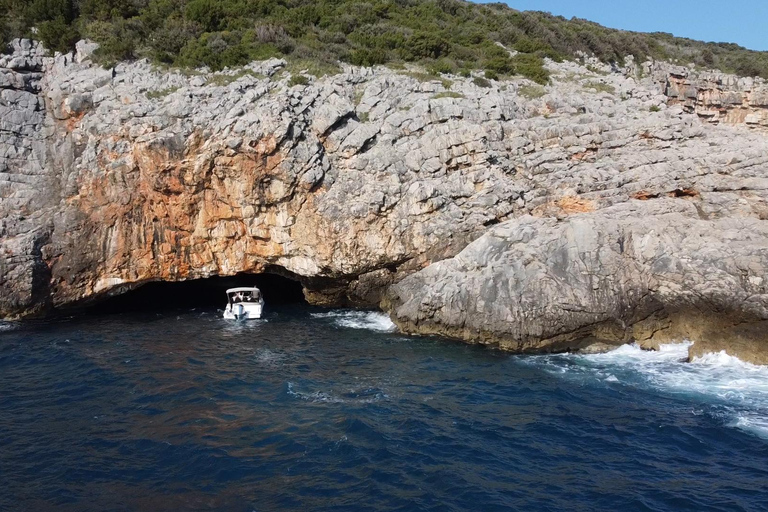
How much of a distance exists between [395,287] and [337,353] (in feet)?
18.5

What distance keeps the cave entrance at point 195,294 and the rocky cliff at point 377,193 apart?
11.1ft

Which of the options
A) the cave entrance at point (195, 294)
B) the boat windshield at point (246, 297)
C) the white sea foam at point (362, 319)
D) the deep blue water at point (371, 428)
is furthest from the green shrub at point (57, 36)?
the white sea foam at point (362, 319)

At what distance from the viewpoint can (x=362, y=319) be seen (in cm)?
3156

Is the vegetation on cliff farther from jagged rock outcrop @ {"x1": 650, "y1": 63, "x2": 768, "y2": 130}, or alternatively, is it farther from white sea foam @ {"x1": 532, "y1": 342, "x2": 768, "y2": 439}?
white sea foam @ {"x1": 532, "y1": 342, "x2": 768, "y2": 439}

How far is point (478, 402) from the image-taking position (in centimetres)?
1983

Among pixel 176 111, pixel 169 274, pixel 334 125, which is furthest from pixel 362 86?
pixel 169 274

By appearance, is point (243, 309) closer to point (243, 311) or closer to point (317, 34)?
point (243, 311)

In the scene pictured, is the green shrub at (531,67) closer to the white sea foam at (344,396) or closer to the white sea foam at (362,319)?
the white sea foam at (362,319)

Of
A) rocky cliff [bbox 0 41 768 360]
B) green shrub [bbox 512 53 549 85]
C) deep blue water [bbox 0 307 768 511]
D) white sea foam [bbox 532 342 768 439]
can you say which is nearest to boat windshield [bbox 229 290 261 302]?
rocky cliff [bbox 0 41 768 360]

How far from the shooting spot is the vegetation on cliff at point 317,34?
35.9 m

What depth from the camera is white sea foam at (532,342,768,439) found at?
18969mm

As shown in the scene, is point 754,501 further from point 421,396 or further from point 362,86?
point 362,86

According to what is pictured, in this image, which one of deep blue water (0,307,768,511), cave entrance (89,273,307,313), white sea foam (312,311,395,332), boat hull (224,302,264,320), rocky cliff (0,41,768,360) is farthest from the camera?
cave entrance (89,273,307,313)

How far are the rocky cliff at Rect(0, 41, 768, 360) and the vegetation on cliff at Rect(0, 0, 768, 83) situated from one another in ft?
11.7
